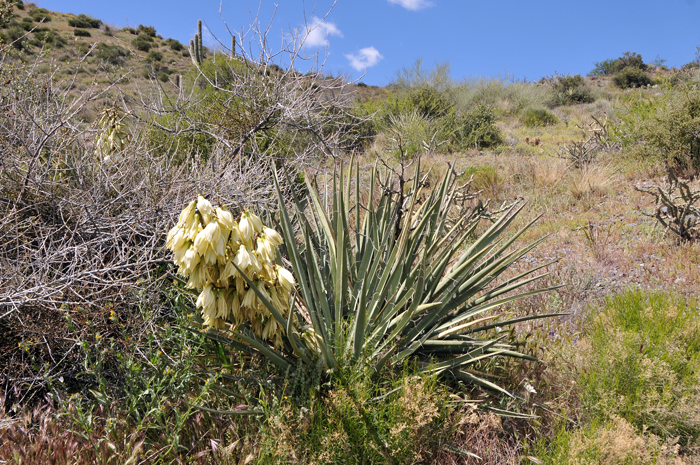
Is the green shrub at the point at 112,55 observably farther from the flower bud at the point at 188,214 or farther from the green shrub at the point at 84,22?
the green shrub at the point at 84,22

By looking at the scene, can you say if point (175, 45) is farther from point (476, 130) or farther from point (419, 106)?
point (476, 130)

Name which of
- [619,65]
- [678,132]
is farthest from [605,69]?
[678,132]

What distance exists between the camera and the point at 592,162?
8.45 m

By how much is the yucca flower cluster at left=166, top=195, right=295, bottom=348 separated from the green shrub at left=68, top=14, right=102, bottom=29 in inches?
1392

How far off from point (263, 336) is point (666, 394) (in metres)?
2.07

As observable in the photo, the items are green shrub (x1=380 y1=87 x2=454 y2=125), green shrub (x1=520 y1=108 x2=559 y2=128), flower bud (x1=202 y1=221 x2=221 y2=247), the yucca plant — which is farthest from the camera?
green shrub (x1=520 y1=108 x2=559 y2=128)

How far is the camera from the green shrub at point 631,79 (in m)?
24.2

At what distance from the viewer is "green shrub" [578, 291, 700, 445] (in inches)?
83.4

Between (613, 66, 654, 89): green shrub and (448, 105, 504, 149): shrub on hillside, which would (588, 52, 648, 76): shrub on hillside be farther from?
(448, 105, 504, 149): shrub on hillside

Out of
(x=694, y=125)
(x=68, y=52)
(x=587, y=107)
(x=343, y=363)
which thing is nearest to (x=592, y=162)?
(x=694, y=125)

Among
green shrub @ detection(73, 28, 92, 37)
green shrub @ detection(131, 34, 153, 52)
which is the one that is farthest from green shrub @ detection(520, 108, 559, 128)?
green shrub @ detection(73, 28, 92, 37)

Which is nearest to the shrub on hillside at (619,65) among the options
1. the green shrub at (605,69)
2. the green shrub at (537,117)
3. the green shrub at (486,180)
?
the green shrub at (605,69)

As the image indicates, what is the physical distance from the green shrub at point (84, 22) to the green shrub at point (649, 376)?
119 feet

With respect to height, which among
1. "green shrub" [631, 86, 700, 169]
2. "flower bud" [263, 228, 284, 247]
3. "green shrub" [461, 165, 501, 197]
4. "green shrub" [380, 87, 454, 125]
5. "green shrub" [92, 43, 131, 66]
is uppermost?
"green shrub" [92, 43, 131, 66]
